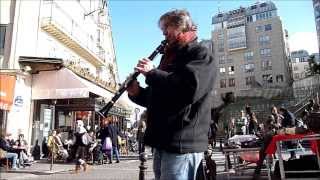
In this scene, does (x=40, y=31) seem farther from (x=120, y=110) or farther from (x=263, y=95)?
(x=263, y=95)

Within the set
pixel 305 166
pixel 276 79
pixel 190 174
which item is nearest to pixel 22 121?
pixel 305 166

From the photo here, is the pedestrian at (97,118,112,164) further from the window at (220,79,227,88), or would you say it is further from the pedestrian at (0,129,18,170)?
the window at (220,79,227,88)

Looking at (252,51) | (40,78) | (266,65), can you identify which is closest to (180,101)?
(40,78)

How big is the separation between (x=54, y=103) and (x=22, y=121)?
8.07 feet

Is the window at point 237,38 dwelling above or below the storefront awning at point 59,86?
above

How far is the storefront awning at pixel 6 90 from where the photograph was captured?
1642 cm

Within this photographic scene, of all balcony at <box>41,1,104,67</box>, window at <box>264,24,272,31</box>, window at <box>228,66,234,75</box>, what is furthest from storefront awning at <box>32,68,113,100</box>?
window at <box>264,24,272,31</box>

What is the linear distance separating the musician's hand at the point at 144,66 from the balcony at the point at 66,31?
20.7m

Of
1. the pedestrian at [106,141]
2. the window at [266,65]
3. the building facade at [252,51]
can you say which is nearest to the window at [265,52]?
the building facade at [252,51]

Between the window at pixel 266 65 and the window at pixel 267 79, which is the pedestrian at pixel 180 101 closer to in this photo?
the window at pixel 267 79

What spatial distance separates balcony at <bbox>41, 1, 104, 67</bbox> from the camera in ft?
76.2

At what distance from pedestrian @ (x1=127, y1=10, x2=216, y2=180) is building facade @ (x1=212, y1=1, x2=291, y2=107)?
7994cm

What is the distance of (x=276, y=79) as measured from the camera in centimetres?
8606

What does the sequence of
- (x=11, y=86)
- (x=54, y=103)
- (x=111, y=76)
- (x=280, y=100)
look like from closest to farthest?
(x=11, y=86) < (x=54, y=103) < (x=111, y=76) < (x=280, y=100)
